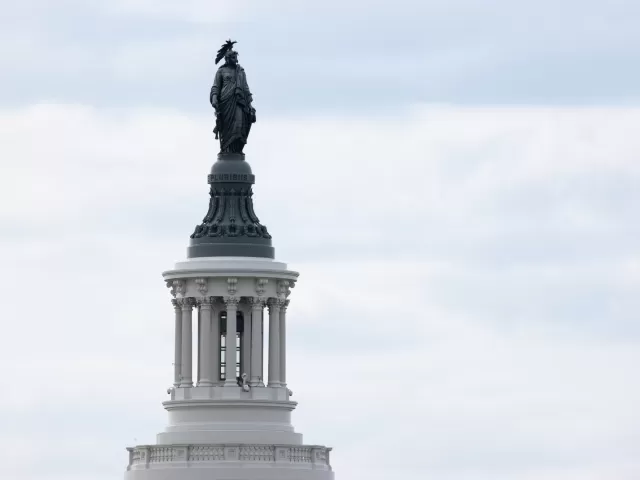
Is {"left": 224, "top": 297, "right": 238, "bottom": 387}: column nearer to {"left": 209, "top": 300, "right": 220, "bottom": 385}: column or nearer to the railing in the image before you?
{"left": 209, "top": 300, "right": 220, "bottom": 385}: column

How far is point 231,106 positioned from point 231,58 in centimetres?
174

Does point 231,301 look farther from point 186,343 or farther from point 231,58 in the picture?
point 231,58

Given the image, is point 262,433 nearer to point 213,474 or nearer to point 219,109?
point 213,474

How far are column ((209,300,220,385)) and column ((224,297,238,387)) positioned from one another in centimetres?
35

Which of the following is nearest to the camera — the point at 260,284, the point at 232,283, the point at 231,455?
the point at 231,455

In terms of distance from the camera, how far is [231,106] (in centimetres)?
14712

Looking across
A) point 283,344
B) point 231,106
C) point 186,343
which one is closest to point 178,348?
point 186,343

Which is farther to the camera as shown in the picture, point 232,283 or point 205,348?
point 205,348

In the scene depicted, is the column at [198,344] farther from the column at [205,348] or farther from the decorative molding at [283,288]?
the decorative molding at [283,288]

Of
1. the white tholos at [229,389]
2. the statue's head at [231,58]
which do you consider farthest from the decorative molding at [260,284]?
the statue's head at [231,58]

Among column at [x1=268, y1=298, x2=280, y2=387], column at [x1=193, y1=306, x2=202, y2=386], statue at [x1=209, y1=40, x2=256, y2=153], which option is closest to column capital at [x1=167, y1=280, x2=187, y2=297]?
column at [x1=193, y1=306, x2=202, y2=386]

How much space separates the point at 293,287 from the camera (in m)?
147

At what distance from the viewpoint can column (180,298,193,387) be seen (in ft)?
479

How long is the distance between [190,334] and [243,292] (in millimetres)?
2344
